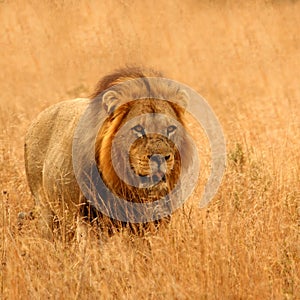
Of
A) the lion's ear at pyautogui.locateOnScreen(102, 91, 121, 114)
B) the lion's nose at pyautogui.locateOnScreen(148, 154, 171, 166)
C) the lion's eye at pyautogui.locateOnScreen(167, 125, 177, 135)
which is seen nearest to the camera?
the lion's nose at pyautogui.locateOnScreen(148, 154, 171, 166)

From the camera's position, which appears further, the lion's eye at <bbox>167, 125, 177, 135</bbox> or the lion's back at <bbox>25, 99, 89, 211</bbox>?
the lion's back at <bbox>25, 99, 89, 211</bbox>

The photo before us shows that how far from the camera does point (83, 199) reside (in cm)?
506

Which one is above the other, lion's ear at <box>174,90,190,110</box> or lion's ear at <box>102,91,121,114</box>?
lion's ear at <box>102,91,121,114</box>

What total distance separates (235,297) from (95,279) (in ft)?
3.00

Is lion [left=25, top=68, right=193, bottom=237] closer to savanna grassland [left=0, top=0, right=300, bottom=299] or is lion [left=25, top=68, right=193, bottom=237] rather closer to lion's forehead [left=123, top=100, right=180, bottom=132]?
lion's forehead [left=123, top=100, right=180, bottom=132]

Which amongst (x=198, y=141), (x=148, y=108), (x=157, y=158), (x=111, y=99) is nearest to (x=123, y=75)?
(x=111, y=99)

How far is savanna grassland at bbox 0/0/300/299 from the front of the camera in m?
4.27

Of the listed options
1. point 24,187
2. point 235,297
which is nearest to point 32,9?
point 24,187

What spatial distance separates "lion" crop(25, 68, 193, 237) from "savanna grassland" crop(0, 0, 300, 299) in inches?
10.5

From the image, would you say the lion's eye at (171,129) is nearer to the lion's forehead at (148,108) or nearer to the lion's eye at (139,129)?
the lion's forehead at (148,108)

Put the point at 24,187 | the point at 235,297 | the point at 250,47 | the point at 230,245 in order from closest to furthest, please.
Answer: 1. the point at 235,297
2. the point at 230,245
3. the point at 24,187
4. the point at 250,47

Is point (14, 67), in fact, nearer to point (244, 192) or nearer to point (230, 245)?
point (244, 192)

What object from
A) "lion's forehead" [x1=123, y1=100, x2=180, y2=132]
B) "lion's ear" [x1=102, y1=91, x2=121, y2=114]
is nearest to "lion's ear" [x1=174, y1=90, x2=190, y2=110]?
"lion's forehead" [x1=123, y1=100, x2=180, y2=132]

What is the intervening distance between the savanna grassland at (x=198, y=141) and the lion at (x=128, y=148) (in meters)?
0.27
